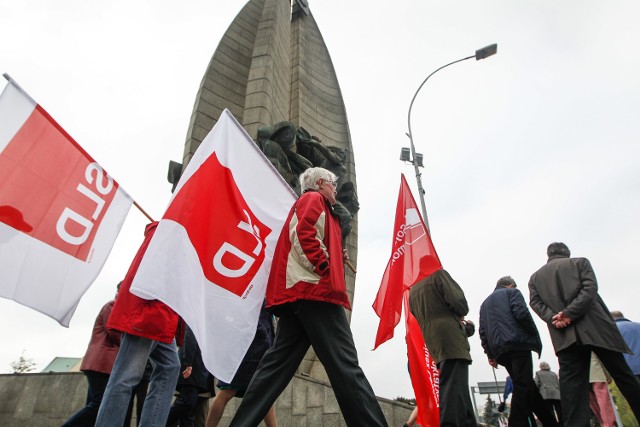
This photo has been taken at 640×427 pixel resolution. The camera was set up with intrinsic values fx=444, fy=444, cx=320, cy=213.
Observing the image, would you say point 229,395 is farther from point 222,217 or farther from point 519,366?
point 519,366

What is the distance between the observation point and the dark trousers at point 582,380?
10.7 feet

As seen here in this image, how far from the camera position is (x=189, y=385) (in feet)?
13.1

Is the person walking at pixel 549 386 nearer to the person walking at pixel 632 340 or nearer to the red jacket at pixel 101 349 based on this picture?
the person walking at pixel 632 340

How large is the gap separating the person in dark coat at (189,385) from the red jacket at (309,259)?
1609mm

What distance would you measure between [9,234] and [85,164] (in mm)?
863

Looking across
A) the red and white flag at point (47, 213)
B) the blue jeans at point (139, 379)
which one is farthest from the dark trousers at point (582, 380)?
the red and white flag at point (47, 213)

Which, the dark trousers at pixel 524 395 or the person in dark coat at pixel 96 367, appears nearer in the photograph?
the person in dark coat at pixel 96 367

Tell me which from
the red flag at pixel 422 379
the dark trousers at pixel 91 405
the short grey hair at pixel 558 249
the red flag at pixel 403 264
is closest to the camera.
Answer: the dark trousers at pixel 91 405

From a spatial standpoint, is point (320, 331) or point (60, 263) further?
point (60, 263)

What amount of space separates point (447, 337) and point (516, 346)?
78cm

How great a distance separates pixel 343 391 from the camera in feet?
7.89

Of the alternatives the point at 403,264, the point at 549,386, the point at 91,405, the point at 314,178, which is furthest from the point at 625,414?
the point at 91,405

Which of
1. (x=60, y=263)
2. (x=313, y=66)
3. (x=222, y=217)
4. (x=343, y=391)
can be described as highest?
(x=313, y=66)

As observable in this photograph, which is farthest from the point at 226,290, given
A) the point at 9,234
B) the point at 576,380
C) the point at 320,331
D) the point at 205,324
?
the point at 576,380
